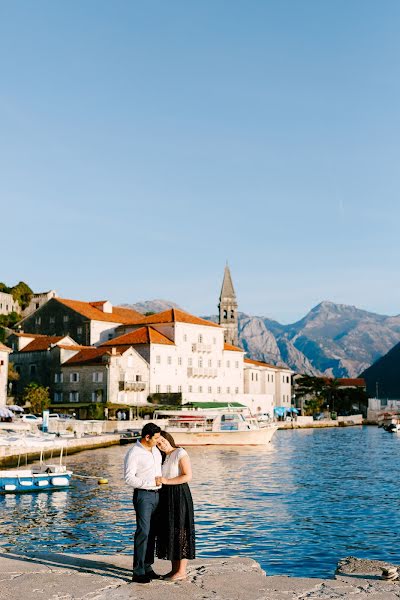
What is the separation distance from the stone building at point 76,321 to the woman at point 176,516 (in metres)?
97.7

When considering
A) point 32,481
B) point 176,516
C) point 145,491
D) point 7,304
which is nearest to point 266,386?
point 7,304

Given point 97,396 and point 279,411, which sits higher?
point 97,396

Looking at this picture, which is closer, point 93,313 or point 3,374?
point 3,374

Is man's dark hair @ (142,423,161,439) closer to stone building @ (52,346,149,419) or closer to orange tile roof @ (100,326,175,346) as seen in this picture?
stone building @ (52,346,149,419)

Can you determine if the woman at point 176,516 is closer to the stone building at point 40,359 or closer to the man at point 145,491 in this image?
the man at point 145,491

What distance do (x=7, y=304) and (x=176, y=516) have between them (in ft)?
391

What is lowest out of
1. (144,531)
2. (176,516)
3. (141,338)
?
(144,531)

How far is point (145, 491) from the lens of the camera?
11.2 m

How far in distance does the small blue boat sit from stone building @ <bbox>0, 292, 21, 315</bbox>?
3659 inches

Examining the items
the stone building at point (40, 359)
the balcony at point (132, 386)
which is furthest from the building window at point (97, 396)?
the stone building at point (40, 359)

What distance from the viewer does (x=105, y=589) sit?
10.5m

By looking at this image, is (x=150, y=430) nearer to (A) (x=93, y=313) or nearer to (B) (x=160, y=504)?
(B) (x=160, y=504)

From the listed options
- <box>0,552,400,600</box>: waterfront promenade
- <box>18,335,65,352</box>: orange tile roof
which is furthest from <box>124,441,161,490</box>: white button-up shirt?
<box>18,335,65,352</box>: orange tile roof

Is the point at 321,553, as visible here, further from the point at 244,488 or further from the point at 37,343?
the point at 37,343
